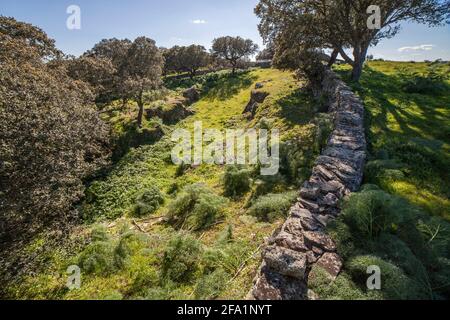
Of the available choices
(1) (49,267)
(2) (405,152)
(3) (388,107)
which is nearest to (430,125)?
(3) (388,107)

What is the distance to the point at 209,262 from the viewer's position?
691cm

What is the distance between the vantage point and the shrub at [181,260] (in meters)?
6.78

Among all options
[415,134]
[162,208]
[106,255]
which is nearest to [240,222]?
[106,255]

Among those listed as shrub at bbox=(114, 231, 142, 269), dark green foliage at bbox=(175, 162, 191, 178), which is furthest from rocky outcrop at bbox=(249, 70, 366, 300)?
dark green foliage at bbox=(175, 162, 191, 178)

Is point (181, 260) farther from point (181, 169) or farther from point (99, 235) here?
point (181, 169)

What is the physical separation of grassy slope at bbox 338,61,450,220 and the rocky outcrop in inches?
65.1

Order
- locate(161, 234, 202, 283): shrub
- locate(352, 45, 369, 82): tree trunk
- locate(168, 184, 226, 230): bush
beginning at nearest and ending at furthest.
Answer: locate(161, 234, 202, 283): shrub < locate(168, 184, 226, 230): bush < locate(352, 45, 369, 82): tree trunk

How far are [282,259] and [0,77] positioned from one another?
1145 centimetres

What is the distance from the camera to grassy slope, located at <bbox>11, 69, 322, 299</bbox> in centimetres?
695

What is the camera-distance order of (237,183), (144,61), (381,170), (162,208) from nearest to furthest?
(381,170) → (237,183) → (162,208) → (144,61)

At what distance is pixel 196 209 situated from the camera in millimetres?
9867

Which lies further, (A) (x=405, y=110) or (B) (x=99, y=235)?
(A) (x=405, y=110)

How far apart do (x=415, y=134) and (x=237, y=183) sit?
10493mm

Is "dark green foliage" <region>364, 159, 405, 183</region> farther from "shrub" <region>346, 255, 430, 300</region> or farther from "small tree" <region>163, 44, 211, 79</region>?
"small tree" <region>163, 44, 211, 79</region>
